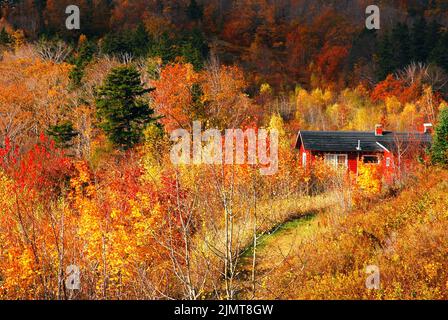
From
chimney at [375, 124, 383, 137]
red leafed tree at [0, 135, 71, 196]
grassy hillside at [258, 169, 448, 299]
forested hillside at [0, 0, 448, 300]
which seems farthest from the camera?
chimney at [375, 124, 383, 137]

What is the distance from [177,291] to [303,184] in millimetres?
12128

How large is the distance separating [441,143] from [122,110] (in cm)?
1542

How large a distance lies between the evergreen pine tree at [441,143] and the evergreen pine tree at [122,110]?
568 inches

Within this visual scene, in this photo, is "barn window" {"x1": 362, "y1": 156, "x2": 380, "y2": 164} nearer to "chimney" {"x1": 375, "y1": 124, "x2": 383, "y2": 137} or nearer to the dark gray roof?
the dark gray roof

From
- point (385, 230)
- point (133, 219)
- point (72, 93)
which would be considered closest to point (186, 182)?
point (133, 219)

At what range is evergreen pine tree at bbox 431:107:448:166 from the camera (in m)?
16.1

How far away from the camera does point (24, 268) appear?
8617 mm

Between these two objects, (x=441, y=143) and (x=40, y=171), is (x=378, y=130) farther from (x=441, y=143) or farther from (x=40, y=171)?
(x=40, y=171)

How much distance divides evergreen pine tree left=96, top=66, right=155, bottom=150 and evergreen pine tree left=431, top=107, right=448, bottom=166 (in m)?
14.4

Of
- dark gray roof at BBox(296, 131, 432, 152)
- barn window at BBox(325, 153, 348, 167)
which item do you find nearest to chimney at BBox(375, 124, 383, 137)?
dark gray roof at BBox(296, 131, 432, 152)

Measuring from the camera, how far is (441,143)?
16.5m

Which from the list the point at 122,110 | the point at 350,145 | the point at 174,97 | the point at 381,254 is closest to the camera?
the point at 381,254

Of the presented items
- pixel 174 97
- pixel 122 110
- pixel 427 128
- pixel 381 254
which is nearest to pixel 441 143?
pixel 381 254

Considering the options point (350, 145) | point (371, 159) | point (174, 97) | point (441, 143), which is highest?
point (174, 97)
